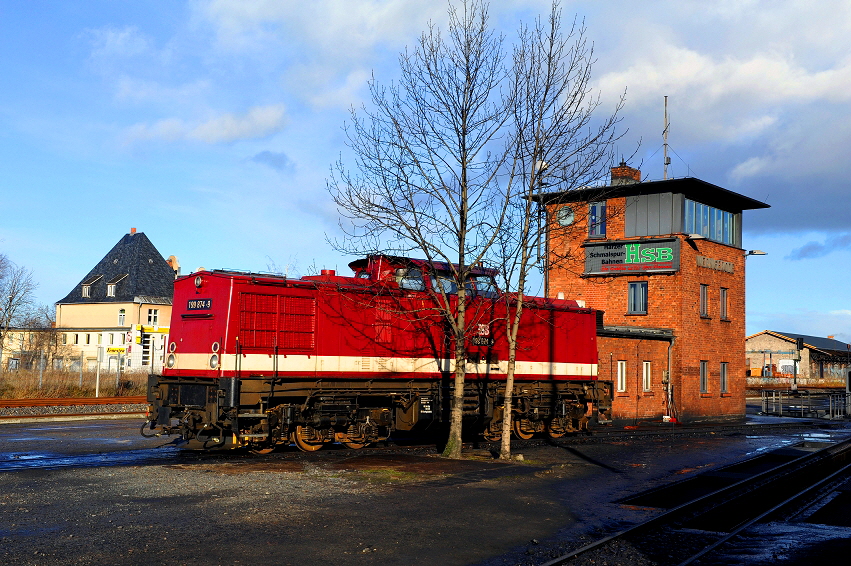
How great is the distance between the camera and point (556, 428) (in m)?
20.9

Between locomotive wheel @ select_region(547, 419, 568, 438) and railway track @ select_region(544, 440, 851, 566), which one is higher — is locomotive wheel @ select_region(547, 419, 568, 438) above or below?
above

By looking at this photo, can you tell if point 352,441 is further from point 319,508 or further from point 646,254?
point 646,254

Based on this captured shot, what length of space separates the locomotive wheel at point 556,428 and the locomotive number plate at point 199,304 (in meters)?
10.1

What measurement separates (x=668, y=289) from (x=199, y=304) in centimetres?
2071

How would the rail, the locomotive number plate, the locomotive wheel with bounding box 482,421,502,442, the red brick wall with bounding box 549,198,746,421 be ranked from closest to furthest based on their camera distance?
1. the locomotive number plate
2. the locomotive wheel with bounding box 482,421,502,442
3. the rail
4. the red brick wall with bounding box 549,198,746,421

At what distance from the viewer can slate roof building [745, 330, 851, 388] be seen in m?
80.2

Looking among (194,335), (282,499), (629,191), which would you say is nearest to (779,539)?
(282,499)

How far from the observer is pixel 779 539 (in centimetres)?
924

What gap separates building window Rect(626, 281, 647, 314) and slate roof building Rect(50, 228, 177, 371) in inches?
1832

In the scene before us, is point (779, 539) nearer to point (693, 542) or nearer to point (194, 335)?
Answer: point (693, 542)

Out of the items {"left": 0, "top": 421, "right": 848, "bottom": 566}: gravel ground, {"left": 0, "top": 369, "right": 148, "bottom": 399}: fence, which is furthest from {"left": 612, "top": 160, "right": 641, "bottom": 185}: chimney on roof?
{"left": 0, "top": 369, "right": 148, "bottom": 399}: fence

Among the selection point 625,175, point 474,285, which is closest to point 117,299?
point 625,175

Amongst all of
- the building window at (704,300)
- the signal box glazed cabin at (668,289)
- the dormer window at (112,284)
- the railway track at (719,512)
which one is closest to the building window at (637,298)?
the signal box glazed cabin at (668,289)

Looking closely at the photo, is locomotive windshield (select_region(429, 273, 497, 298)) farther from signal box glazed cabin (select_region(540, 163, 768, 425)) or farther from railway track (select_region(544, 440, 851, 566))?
signal box glazed cabin (select_region(540, 163, 768, 425))
